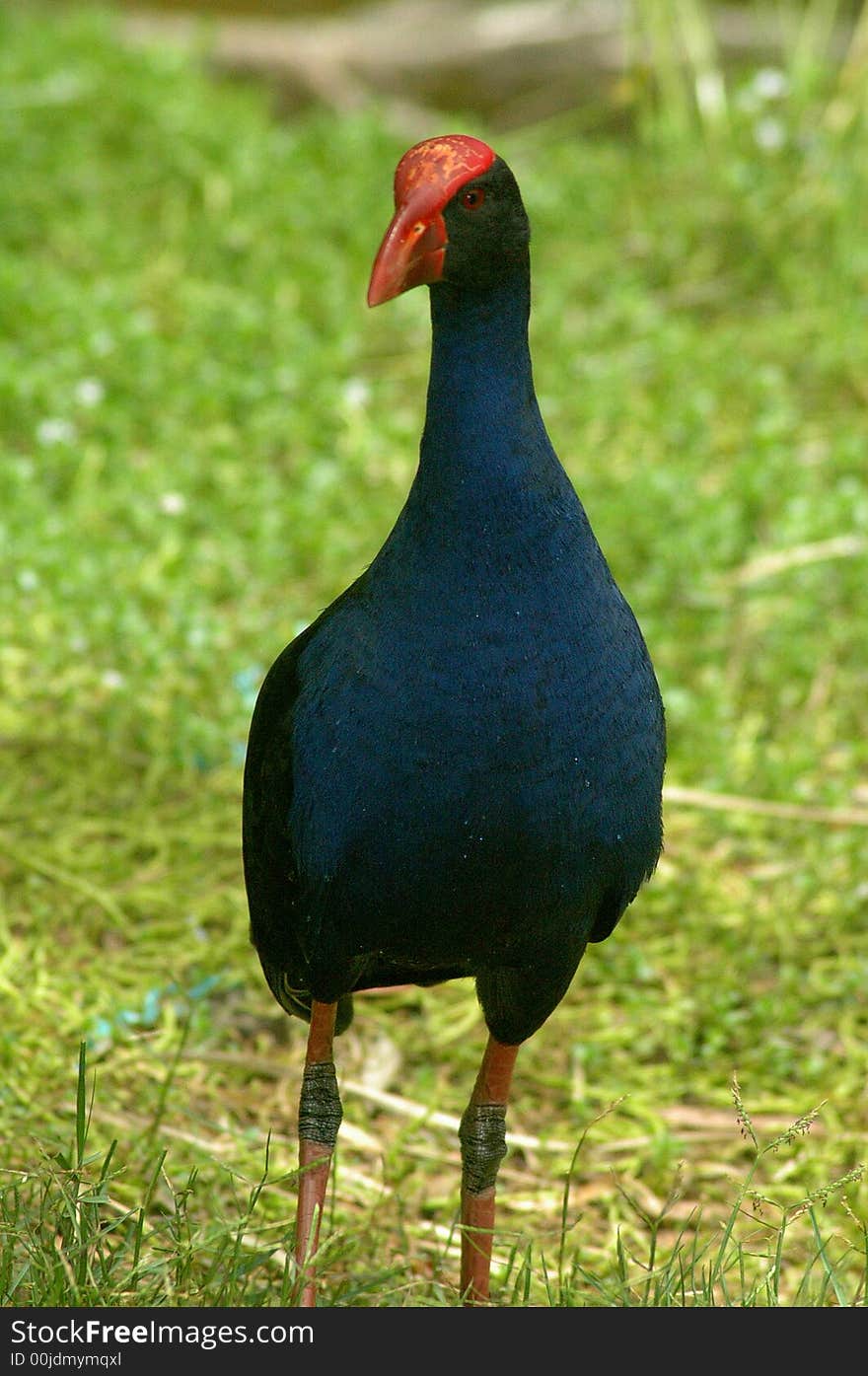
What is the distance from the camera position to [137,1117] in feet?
11.0

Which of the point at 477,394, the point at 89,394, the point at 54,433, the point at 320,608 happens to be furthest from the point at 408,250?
the point at 89,394

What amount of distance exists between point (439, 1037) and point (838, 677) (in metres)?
1.65

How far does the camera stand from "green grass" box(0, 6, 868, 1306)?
3.18 m

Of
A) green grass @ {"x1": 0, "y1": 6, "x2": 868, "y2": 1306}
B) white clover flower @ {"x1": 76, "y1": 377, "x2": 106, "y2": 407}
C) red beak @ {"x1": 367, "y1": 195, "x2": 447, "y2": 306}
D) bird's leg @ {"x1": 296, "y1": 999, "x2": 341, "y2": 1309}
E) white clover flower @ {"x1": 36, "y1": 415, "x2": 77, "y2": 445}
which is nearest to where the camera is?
red beak @ {"x1": 367, "y1": 195, "x2": 447, "y2": 306}

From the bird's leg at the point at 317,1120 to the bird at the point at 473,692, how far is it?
18 centimetres

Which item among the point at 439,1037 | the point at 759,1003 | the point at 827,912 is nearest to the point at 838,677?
the point at 827,912

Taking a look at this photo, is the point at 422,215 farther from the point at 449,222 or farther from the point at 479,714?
the point at 479,714

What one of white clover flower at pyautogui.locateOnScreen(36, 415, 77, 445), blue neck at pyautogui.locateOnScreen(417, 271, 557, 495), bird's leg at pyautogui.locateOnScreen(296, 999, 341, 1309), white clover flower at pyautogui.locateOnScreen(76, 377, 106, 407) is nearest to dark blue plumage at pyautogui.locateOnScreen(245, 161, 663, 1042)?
blue neck at pyautogui.locateOnScreen(417, 271, 557, 495)

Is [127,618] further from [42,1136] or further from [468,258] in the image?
[468,258]

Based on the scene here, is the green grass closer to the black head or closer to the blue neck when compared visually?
the blue neck

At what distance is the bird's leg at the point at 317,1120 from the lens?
2.72 m

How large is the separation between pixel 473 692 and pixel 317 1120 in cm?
85

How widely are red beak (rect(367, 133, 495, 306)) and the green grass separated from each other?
1289 mm
